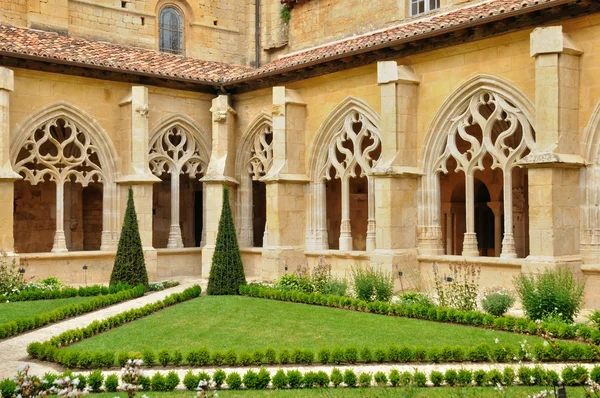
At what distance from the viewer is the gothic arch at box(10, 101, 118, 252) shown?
52.4 ft

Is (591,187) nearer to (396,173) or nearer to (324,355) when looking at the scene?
(396,173)

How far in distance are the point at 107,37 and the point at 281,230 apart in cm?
763

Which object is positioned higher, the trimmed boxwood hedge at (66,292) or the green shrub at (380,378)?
the trimmed boxwood hedge at (66,292)

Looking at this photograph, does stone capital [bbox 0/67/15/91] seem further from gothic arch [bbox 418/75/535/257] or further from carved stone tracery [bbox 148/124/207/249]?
gothic arch [bbox 418/75/535/257]

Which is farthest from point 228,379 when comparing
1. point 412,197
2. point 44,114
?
point 44,114

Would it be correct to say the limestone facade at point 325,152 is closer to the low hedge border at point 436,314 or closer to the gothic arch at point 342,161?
the gothic arch at point 342,161

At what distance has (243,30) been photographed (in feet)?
73.3

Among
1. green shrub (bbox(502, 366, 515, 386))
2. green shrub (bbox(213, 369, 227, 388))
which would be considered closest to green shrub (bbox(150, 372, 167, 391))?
green shrub (bbox(213, 369, 227, 388))

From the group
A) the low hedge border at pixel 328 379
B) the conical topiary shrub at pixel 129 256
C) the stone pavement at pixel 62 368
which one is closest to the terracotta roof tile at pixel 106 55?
the conical topiary shrub at pixel 129 256

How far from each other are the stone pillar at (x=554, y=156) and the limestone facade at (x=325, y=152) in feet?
0.09

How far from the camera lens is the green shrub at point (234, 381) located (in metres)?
7.40

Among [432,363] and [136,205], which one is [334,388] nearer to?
[432,363]

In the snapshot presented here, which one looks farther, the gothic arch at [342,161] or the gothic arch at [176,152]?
the gothic arch at [176,152]

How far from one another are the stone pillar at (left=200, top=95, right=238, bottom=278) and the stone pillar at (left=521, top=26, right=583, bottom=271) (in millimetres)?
8430
